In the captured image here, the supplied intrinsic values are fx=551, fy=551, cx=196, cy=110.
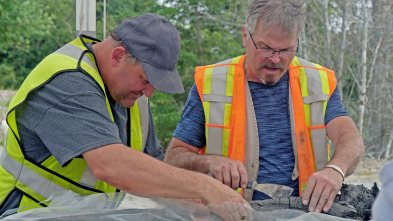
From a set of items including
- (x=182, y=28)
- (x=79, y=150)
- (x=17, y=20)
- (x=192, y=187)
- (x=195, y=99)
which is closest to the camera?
(x=79, y=150)

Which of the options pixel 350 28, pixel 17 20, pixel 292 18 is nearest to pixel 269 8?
pixel 292 18

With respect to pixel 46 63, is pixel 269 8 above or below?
above

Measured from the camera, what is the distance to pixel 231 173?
2693 mm

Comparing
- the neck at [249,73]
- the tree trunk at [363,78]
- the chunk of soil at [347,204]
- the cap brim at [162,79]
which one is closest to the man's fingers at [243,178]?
the chunk of soil at [347,204]

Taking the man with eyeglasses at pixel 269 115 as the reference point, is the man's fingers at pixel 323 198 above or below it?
below

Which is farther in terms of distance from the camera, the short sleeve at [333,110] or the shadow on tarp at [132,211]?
the short sleeve at [333,110]

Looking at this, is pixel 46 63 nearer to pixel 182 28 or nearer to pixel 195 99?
pixel 195 99

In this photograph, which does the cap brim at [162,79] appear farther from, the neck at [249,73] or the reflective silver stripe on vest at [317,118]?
the reflective silver stripe on vest at [317,118]

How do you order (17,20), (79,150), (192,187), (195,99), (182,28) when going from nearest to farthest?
(79,150)
(192,187)
(195,99)
(182,28)
(17,20)

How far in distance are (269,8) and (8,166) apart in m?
1.55

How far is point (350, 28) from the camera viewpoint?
31.8 ft

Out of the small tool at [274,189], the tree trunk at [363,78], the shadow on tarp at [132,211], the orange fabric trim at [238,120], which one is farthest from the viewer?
the tree trunk at [363,78]

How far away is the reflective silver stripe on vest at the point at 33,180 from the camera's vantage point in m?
2.36

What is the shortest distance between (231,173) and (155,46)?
748mm
